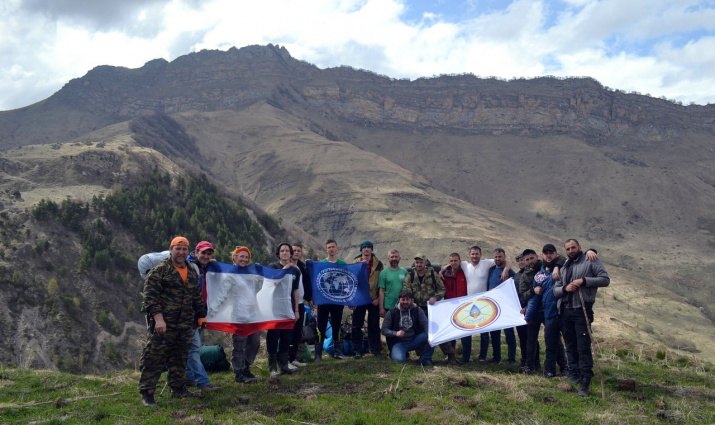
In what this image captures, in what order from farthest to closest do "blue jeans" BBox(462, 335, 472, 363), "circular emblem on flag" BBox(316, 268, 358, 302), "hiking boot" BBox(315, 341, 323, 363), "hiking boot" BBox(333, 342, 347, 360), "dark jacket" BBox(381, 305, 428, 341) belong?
"circular emblem on flag" BBox(316, 268, 358, 302) → "hiking boot" BBox(333, 342, 347, 360) → "hiking boot" BBox(315, 341, 323, 363) → "blue jeans" BBox(462, 335, 472, 363) → "dark jacket" BBox(381, 305, 428, 341)

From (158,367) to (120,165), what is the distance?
36885mm

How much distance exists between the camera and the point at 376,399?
7.23 meters

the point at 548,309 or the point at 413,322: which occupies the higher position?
the point at 548,309

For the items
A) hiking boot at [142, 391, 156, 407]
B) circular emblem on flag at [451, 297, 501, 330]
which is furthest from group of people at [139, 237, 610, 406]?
circular emblem on flag at [451, 297, 501, 330]

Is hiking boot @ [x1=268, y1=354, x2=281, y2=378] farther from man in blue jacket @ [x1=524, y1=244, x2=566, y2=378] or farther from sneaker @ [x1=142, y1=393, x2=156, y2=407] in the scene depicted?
man in blue jacket @ [x1=524, y1=244, x2=566, y2=378]

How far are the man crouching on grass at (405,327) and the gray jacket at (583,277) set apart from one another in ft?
9.69

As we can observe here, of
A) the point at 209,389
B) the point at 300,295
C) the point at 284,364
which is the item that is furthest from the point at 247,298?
the point at 209,389

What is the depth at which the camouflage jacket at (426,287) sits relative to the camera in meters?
10.3

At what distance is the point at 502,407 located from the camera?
6.81 m

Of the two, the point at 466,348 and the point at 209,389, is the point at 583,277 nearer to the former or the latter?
the point at 466,348

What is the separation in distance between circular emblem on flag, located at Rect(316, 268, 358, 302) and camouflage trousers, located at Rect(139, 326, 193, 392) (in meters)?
3.92

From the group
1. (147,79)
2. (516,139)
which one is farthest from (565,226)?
(147,79)

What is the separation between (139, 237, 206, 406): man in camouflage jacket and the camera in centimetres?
685

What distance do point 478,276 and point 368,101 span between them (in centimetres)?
12881
